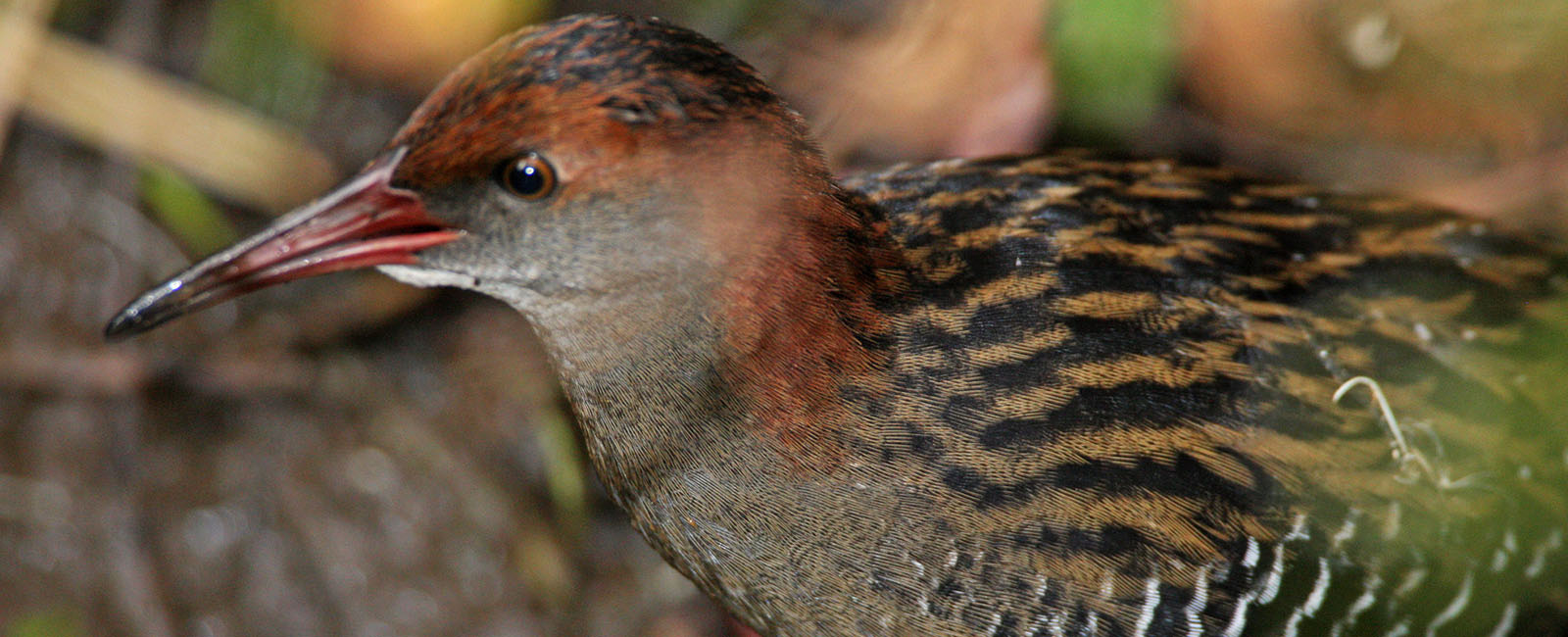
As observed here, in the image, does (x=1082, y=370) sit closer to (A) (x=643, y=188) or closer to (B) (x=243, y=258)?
(A) (x=643, y=188)

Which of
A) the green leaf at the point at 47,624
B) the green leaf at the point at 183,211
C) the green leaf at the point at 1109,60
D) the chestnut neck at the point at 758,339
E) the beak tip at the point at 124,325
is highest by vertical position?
the green leaf at the point at 1109,60

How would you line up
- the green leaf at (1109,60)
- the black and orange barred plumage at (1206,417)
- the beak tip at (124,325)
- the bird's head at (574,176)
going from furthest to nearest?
the green leaf at (1109,60) < the beak tip at (124,325) < the black and orange barred plumage at (1206,417) < the bird's head at (574,176)

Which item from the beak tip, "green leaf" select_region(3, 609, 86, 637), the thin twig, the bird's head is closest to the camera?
the bird's head

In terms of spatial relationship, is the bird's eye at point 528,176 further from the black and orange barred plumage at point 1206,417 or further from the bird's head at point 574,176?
the black and orange barred plumage at point 1206,417

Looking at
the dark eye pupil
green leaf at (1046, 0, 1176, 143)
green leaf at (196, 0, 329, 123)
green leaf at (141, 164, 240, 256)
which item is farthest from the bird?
green leaf at (196, 0, 329, 123)

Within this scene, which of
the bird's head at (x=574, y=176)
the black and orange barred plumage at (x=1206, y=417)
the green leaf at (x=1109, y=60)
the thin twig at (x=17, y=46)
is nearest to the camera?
the bird's head at (x=574, y=176)

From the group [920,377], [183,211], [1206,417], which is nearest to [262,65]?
[183,211]

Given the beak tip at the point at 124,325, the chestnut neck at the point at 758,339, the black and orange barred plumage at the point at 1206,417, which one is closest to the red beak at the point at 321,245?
the beak tip at the point at 124,325

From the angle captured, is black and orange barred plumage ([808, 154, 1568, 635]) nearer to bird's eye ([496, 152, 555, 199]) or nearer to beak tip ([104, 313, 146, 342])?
bird's eye ([496, 152, 555, 199])

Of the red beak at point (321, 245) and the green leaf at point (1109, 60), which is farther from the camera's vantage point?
the green leaf at point (1109, 60)

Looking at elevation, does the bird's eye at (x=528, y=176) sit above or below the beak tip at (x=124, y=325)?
above
